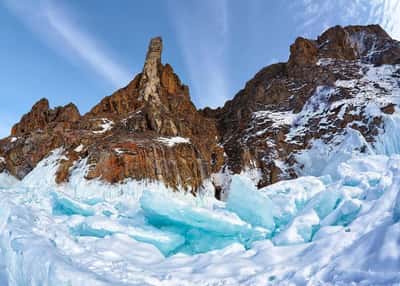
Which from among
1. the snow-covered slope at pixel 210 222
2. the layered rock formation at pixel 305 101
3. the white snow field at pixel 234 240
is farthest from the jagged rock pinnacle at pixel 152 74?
the white snow field at pixel 234 240

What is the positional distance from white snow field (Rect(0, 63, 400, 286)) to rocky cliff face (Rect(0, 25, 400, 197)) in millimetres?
15361

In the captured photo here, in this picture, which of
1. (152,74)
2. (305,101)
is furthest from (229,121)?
(152,74)

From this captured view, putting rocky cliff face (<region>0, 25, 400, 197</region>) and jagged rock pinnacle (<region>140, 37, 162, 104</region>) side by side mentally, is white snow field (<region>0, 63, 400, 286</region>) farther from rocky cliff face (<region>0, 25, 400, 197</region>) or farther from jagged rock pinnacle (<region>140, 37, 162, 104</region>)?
jagged rock pinnacle (<region>140, 37, 162, 104</region>)

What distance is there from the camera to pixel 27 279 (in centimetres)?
388

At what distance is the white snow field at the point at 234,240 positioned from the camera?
3.52 m

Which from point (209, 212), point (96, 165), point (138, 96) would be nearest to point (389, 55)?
point (138, 96)

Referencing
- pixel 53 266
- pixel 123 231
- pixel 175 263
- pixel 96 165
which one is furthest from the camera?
pixel 96 165

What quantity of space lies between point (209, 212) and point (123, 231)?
253cm

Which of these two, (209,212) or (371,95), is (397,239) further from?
(371,95)

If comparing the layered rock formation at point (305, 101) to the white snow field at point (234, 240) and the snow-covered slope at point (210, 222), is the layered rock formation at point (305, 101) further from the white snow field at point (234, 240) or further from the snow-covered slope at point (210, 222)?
the white snow field at point (234, 240)

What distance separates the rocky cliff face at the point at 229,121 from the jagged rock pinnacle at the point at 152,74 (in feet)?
0.52

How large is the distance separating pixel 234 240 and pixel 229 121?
46.3m

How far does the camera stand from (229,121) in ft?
177

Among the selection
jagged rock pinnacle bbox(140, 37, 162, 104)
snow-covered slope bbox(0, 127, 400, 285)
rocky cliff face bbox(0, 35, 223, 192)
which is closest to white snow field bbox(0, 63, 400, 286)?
snow-covered slope bbox(0, 127, 400, 285)
